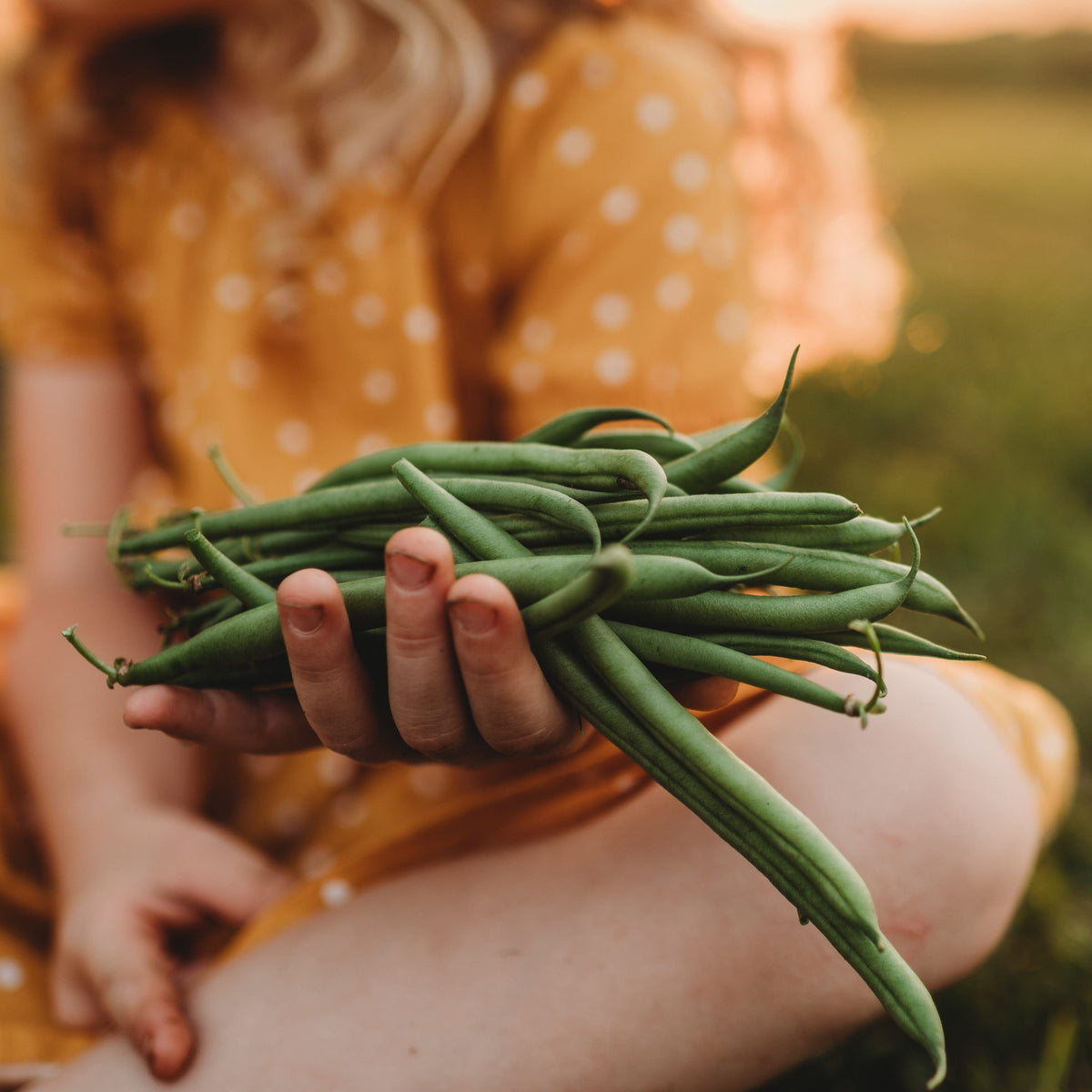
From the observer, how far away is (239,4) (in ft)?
5.80

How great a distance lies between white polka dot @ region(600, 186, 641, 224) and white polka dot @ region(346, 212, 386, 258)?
412 millimetres

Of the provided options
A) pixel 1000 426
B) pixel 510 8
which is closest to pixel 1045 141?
pixel 1000 426

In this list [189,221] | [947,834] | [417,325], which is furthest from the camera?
[189,221]

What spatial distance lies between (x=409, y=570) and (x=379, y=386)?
107 cm

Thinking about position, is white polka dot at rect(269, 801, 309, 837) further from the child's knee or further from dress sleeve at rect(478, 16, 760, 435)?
the child's knee

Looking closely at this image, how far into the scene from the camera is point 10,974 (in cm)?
129

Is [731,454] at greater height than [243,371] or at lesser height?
greater

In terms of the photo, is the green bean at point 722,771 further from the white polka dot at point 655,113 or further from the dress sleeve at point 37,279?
the dress sleeve at point 37,279

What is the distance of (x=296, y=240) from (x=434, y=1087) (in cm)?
139

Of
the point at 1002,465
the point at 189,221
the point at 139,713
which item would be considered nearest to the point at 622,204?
the point at 189,221

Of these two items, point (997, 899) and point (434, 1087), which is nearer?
point (434, 1087)

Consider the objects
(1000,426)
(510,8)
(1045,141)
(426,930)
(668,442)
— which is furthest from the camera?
(1045,141)

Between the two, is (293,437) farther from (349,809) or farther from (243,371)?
(349,809)

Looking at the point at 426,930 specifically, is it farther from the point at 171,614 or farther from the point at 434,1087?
the point at 171,614
